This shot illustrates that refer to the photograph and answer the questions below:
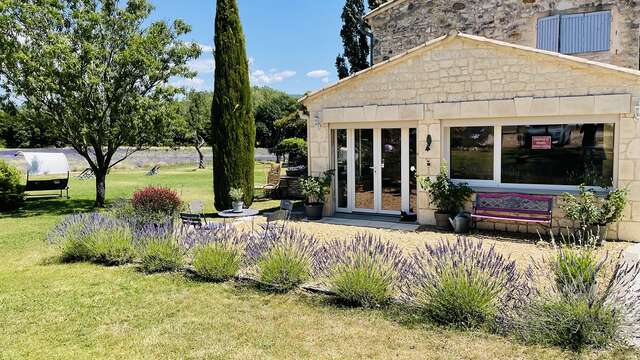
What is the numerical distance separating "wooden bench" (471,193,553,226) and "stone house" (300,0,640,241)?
28cm

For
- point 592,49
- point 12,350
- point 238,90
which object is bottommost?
point 12,350

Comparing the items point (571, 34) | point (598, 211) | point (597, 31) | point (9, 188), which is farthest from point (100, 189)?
point (597, 31)

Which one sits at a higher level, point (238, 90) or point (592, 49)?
point (592, 49)

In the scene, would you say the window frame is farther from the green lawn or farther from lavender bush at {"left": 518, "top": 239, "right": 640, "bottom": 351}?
the green lawn

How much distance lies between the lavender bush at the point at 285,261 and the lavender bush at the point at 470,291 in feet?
5.67

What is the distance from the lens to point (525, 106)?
9633 mm

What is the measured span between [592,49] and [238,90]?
33.8ft

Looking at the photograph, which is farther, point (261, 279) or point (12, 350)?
point (261, 279)

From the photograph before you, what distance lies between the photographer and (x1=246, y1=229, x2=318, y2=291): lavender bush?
622 centimetres

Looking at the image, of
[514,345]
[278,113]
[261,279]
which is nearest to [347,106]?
[261,279]

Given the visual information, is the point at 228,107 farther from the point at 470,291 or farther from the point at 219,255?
the point at 470,291

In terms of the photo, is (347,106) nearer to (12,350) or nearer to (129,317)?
(129,317)

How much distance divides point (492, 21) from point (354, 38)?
40.0ft

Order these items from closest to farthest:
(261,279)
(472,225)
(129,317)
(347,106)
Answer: (129,317), (261,279), (472,225), (347,106)
